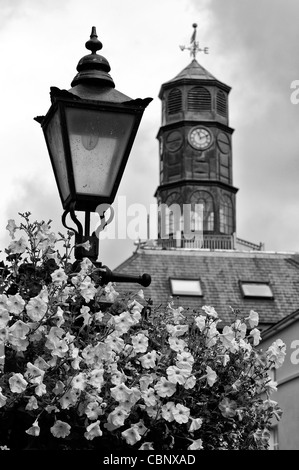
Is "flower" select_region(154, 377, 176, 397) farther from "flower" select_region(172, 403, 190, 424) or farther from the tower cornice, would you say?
the tower cornice

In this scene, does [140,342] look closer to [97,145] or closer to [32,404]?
[32,404]

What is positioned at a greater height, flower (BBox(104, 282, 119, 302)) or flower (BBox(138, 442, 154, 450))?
flower (BBox(104, 282, 119, 302))

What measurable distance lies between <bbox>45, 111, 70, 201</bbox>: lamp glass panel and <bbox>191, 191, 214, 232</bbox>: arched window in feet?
187

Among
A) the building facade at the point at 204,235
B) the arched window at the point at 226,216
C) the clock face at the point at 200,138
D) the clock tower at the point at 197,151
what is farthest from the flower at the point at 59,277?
the clock face at the point at 200,138

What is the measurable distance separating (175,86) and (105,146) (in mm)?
60767

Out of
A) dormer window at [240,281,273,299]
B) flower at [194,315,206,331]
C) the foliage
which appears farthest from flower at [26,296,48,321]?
dormer window at [240,281,273,299]

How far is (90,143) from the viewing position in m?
5.59

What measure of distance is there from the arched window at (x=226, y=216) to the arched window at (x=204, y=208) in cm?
74

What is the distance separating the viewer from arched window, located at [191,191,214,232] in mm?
63000

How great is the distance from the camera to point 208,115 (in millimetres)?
65812

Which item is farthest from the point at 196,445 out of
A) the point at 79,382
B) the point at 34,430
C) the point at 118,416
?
the point at 34,430

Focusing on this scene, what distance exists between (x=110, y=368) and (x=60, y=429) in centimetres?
40

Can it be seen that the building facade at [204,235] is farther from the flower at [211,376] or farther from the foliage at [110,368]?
the flower at [211,376]
